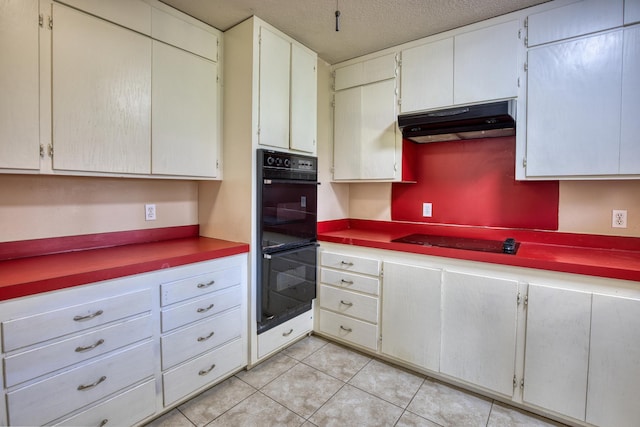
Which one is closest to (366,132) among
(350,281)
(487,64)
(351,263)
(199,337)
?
(487,64)

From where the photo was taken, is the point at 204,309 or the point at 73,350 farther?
the point at 204,309

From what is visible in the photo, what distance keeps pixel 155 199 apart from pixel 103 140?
0.59 metres

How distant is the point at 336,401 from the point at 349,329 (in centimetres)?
64

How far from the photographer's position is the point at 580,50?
1.82 metres

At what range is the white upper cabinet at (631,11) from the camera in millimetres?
1675

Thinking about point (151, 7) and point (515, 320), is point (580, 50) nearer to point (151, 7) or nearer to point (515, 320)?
point (515, 320)

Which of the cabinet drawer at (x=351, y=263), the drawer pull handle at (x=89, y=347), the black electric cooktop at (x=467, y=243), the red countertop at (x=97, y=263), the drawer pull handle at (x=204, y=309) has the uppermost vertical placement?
the black electric cooktop at (x=467, y=243)

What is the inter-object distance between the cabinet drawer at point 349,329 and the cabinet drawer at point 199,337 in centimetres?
79

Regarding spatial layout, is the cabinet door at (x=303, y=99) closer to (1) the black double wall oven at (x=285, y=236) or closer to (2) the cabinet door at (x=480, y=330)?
(1) the black double wall oven at (x=285, y=236)

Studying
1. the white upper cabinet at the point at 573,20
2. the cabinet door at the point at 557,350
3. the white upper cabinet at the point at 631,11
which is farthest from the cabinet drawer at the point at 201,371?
the white upper cabinet at the point at 631,11

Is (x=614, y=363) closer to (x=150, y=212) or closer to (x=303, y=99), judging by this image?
(x=303, y=99)

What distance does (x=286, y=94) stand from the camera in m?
2.30

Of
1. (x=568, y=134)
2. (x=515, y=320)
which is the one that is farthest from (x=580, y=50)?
(x=515, y=320)

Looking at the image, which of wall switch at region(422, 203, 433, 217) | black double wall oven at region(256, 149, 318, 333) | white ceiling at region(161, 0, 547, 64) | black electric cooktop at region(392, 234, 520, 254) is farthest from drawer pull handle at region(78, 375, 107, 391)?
wall switch at region(422, 203, 433, 217)
